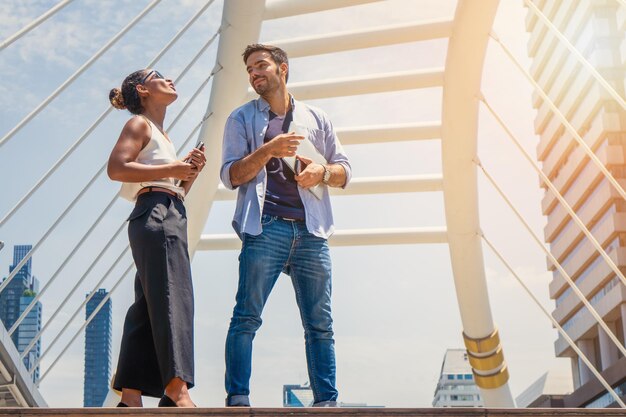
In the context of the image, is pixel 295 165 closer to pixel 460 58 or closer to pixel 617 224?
pixel 460 58

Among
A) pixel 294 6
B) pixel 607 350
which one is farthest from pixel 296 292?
pixel 607 350

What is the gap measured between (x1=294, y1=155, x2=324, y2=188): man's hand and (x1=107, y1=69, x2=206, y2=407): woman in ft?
1.37

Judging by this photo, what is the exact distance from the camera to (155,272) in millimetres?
3586

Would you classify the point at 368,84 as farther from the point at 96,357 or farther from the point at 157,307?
the point at 96,357

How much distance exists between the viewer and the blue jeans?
148 inches

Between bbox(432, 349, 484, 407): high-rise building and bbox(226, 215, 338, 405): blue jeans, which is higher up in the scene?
bbox(432, 349, 484, 407): high-rise building

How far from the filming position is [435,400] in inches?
4205

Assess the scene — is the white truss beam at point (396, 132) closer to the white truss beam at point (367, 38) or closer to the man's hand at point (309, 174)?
the white truss beam at point (367, 38)

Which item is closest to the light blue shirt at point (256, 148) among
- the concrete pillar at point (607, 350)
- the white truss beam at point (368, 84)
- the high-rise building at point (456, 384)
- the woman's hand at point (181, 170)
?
the woman's hand at point (181, 170)

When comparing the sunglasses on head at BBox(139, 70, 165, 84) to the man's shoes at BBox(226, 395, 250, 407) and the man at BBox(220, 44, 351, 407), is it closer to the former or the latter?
the man at BBox(220, 44, 351, 407)

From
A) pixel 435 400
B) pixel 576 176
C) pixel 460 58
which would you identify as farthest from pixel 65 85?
pixel 435 400

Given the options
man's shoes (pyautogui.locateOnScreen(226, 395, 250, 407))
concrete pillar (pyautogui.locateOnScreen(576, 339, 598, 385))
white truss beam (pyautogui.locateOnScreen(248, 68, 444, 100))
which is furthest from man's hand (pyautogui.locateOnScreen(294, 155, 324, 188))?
concrete pillar (pyautogui.locateOnScreen(576, 339, 598, 385))

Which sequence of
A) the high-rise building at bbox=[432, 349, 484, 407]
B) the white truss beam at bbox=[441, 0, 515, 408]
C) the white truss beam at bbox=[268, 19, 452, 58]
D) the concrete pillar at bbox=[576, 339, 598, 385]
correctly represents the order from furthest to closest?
the high-rise building at bbox=[432, 349, 484, 407]
the concrete pillar at bbox=[576, 339, 598, 385]
the white truss beam at bbox=[268, 19, 452, 58]
the white truss beam at bbox=[441, 0, 515, 408]

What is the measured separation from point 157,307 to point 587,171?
163 ft
